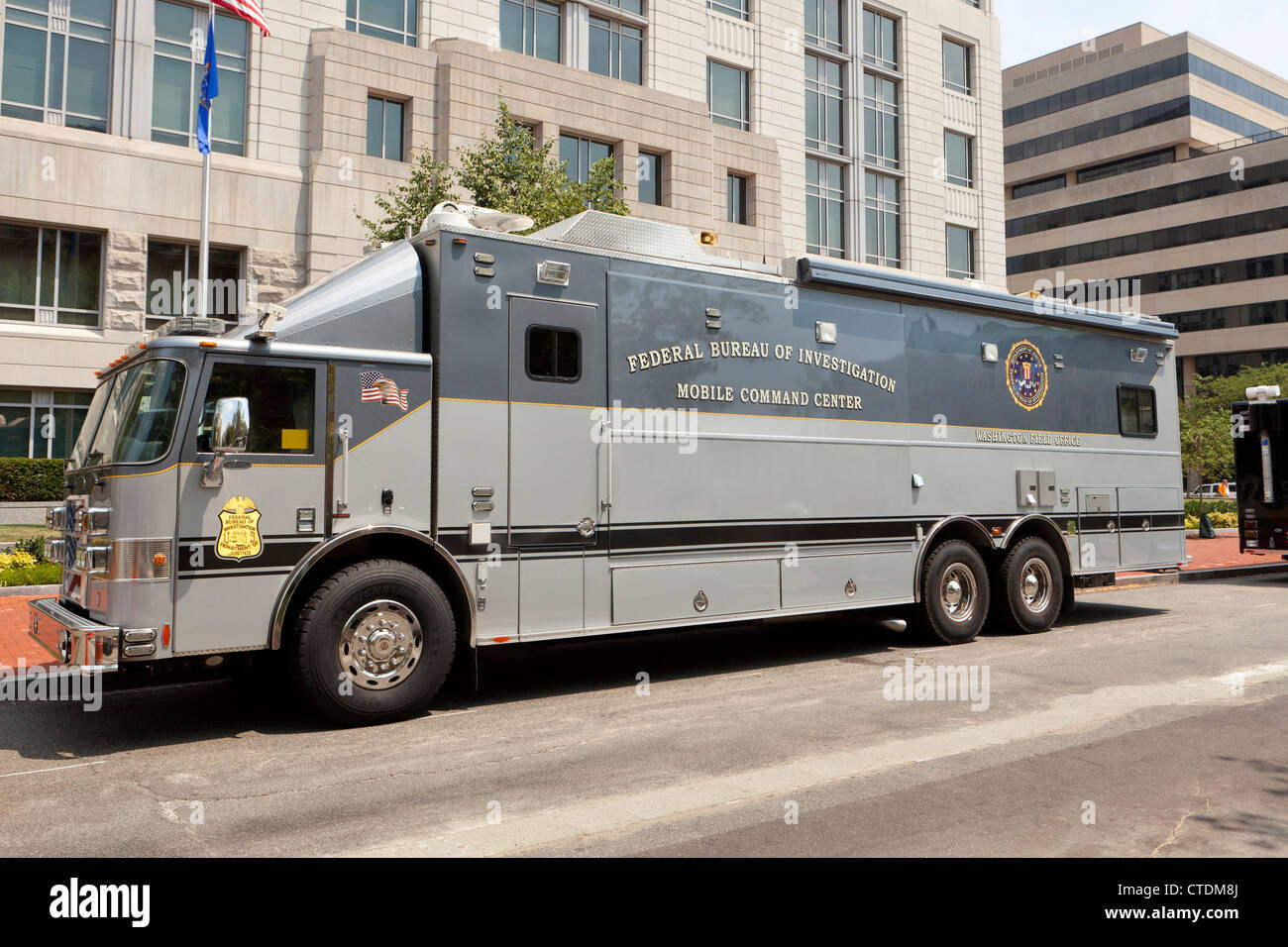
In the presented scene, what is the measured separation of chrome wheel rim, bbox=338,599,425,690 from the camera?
265 inches

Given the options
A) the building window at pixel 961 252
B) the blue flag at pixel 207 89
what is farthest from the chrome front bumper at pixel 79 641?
the building window at pixel 961 252

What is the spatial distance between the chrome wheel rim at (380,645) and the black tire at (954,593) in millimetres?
5483

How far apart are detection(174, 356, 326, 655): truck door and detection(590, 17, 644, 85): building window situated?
25924mm

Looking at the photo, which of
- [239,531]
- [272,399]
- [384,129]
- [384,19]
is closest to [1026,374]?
[272,399]

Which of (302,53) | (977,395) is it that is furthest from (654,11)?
(977,395)

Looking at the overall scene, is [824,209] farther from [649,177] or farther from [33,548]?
[33,548]

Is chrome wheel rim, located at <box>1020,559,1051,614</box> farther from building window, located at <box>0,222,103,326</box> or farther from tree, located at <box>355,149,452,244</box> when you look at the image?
building window, located at <box>0,222,103,326</box>

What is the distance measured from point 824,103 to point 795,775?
113 ft

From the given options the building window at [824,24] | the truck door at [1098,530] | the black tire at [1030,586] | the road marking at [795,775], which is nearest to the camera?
the road marking at [795,775]

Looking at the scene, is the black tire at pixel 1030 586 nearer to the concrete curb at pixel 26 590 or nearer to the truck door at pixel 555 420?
the truck door at pixel 555 420

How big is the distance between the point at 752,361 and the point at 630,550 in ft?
7.12

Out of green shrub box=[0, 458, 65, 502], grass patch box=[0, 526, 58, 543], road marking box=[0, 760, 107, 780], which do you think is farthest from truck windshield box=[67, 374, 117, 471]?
green shrub box=[0, 458, 65, 502]

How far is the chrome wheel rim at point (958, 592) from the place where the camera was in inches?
406
